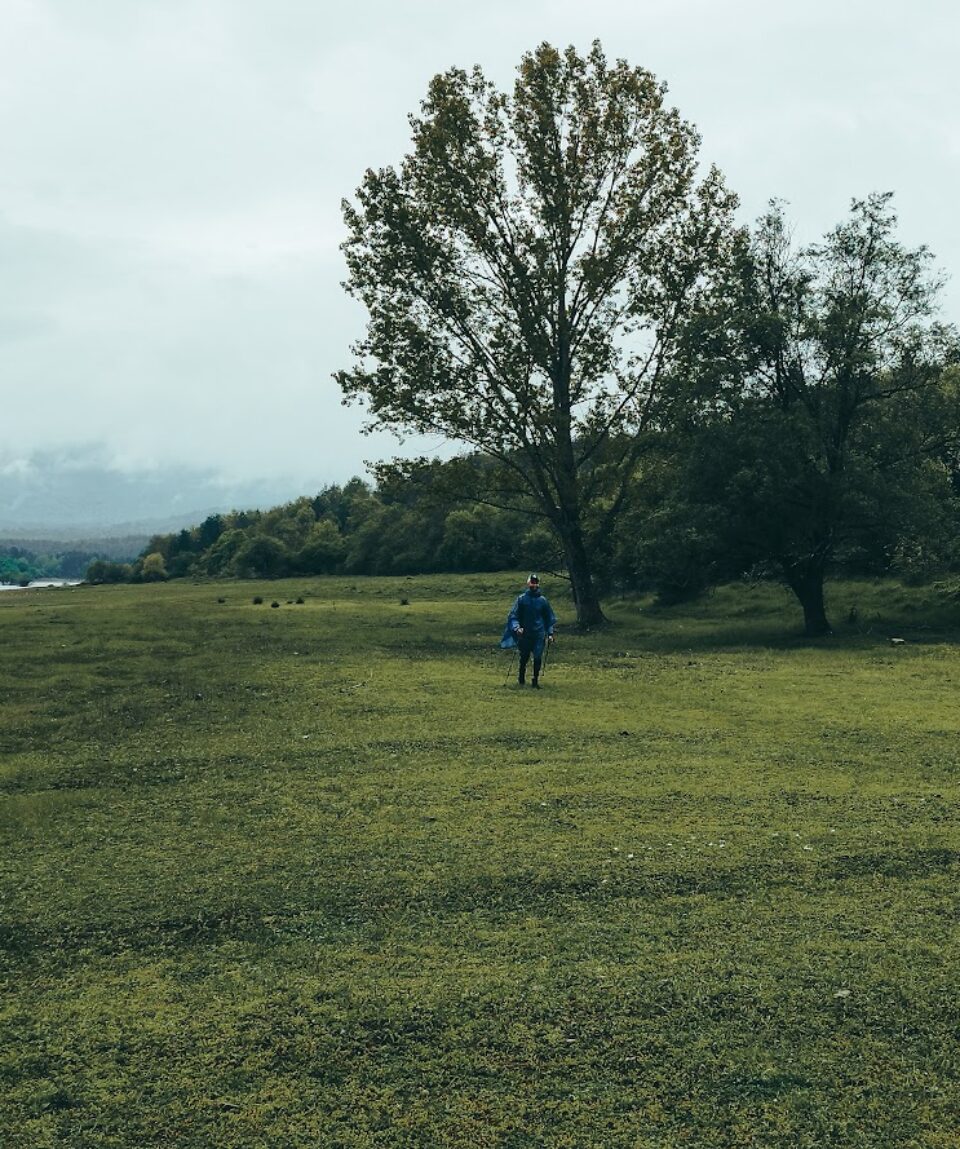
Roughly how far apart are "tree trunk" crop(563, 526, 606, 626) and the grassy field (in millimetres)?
19522

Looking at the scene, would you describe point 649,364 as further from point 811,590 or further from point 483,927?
point 483,927

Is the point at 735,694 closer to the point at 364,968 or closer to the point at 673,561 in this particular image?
the point at 673,561

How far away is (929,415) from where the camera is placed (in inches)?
1275

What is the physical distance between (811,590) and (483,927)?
2776cm

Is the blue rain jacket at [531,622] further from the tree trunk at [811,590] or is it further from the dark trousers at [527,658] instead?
the tree trunk at [811,590]

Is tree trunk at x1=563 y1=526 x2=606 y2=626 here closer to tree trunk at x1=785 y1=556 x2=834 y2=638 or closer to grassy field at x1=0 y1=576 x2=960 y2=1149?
tree trunk at x1=785 y1=556 x2=834 y2=638

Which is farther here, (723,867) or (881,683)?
(881,683)

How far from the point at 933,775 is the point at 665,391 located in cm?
2451

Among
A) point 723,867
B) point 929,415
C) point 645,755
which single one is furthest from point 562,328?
point 723,867

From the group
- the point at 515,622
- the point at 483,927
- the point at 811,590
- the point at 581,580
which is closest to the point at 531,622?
the point at 515,622

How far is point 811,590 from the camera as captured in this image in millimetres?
33531

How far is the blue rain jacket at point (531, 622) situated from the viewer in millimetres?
21984

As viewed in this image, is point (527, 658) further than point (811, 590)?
No

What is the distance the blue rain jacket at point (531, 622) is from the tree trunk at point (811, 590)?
1446 centimetres
